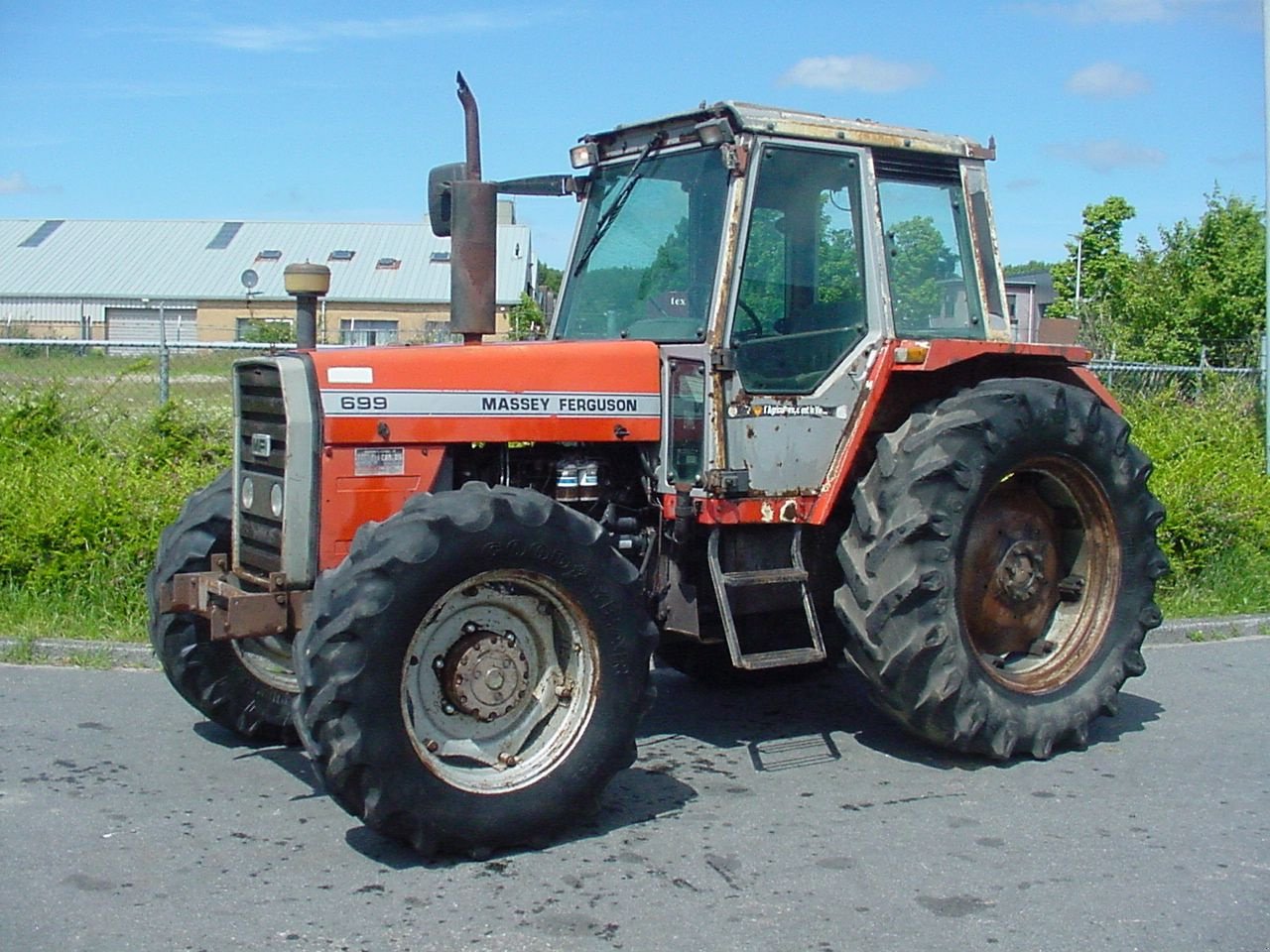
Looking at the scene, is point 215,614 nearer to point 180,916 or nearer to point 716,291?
point 180,916

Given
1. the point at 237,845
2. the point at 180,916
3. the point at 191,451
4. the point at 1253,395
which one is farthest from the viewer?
the point at 1253,395

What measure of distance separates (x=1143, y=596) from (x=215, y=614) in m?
4.26

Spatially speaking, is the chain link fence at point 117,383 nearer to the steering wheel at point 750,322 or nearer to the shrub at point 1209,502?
the steering wheel at point 750,322

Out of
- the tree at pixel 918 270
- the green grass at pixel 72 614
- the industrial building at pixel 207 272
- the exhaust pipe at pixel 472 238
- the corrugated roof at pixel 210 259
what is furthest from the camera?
the corrugated roof at pixel 210 259

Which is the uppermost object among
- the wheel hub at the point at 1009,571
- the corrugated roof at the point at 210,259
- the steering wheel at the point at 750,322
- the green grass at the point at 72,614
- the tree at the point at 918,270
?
the corrugated roof at the point at 210,259

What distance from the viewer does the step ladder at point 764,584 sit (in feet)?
18.9

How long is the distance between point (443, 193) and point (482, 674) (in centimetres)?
204

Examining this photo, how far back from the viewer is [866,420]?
20.2 feet

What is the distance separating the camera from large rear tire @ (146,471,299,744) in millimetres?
5977

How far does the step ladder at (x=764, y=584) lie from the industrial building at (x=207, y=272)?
32878 millimetres

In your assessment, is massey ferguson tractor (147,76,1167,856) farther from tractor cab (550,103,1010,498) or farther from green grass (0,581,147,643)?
green grass (0,581,147,643)

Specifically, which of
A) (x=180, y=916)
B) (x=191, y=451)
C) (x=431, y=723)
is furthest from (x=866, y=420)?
(x=191, y=451)

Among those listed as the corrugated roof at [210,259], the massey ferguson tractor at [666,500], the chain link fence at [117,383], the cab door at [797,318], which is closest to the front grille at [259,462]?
the massey ferguson tractor at [666,500]

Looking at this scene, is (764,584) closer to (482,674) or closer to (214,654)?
(482,674)
